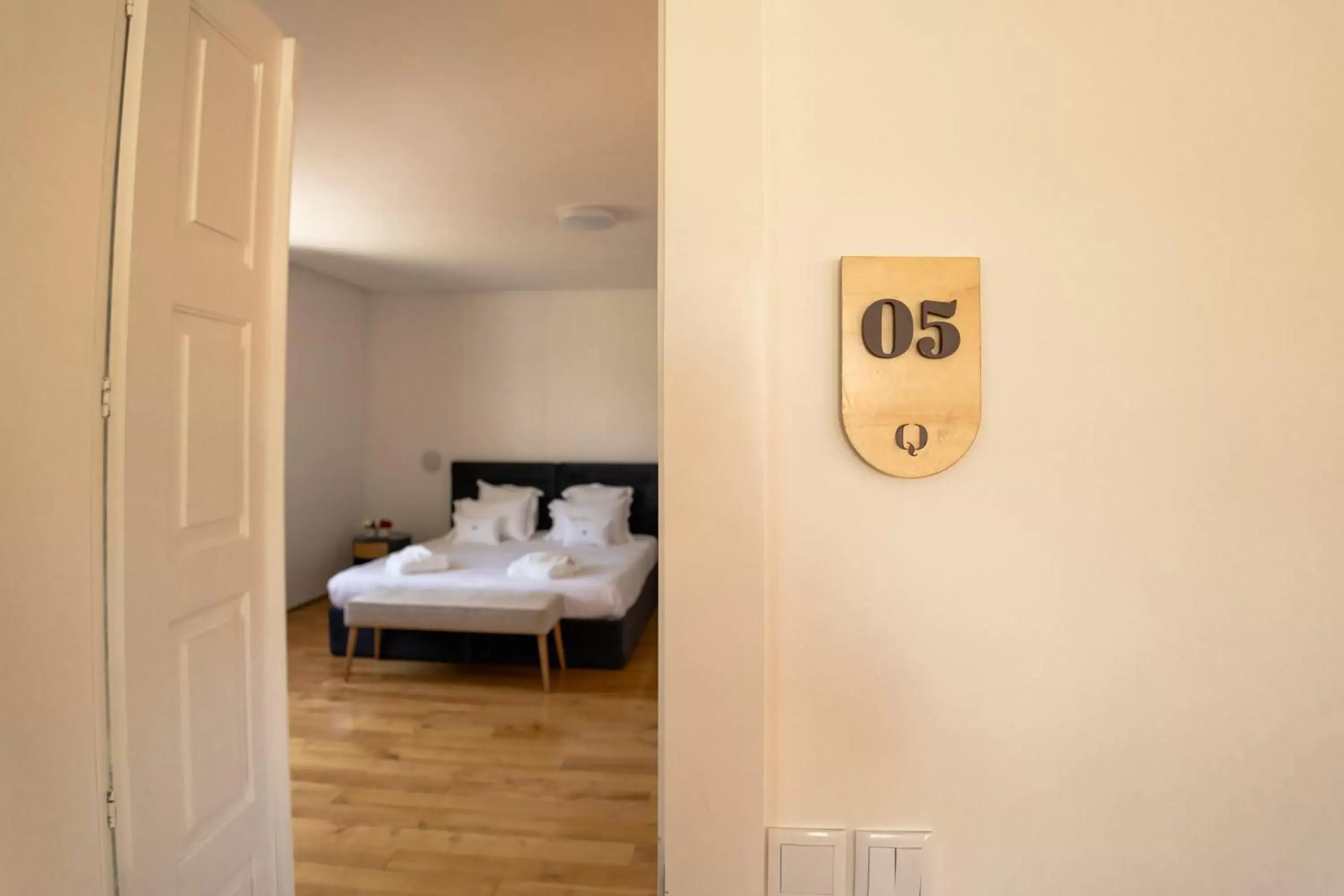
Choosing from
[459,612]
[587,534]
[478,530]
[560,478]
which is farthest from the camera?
[560,478]

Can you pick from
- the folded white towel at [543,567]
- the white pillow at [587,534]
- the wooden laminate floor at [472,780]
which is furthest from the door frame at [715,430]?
the white pillow at [587,534]

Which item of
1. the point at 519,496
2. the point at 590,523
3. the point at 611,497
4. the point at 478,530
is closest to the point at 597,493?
the point at 611,497

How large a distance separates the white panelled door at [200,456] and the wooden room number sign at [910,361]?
1.18 m

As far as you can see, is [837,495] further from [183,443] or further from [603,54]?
[603,54]

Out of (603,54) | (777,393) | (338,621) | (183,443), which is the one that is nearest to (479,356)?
(338,621)

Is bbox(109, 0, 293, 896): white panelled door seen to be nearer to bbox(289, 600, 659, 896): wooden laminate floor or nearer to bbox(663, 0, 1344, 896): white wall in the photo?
bbox(289, 600, 659, 896): wooden laminate floor

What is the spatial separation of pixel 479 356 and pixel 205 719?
185 inches

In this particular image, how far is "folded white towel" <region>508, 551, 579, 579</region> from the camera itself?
3801 mm

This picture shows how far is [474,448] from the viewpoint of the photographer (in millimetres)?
5703

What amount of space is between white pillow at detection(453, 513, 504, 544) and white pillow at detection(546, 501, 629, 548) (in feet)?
1.41

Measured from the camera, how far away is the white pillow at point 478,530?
16.3ft

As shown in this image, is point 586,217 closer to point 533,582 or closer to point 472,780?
point 533,582

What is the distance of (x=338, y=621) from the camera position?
379 cm

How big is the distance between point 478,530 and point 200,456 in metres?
3.87
